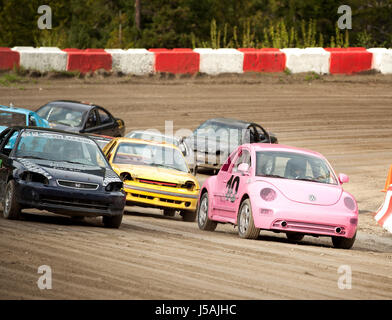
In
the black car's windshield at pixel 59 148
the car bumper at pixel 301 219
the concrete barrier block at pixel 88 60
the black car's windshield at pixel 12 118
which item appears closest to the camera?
the car bumper at pixel 301 219

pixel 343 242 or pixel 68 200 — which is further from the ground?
pixel 68 200

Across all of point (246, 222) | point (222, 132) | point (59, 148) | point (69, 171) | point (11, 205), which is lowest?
point (222, 132)

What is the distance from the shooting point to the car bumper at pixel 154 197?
1759cm

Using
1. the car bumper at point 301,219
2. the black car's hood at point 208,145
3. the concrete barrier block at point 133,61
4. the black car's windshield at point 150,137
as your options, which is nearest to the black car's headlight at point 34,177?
the car bumper at point 301,219

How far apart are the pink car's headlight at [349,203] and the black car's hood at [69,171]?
3193mm

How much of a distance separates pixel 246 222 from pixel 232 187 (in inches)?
38.1

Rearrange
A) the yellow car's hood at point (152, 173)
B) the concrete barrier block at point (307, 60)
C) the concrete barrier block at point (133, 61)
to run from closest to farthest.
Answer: the yellow car's hood at point (152, 173) < the concrete barrier block at point (133, 61) < the concrete barrier block at point (307, 60)

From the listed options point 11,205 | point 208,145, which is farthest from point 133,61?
point 11,205

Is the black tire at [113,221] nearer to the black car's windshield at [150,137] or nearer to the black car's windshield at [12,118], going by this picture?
the black car's windshield at [12,118]

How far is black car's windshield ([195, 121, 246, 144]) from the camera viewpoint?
86.0 feet

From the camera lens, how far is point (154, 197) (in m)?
17.7

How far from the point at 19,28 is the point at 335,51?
2970cm

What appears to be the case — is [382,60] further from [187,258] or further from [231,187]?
[187,258]

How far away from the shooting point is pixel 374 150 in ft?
96.6
